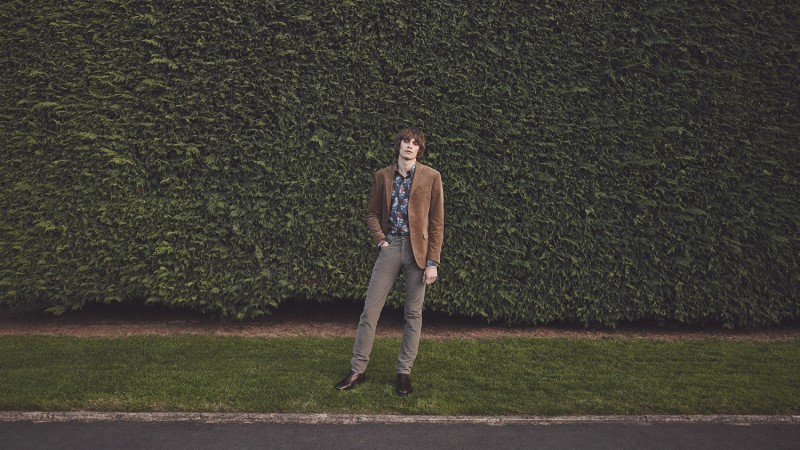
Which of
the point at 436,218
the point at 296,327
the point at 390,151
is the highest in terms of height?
the point at 390,151

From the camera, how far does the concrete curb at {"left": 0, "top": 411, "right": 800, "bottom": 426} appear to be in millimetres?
4359

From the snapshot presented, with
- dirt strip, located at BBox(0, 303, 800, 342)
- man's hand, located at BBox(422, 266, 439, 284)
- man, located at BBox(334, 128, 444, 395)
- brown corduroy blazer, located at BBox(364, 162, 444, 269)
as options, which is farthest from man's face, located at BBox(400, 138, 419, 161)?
dirt strip, located at BBox(0, 303, 800, 342)

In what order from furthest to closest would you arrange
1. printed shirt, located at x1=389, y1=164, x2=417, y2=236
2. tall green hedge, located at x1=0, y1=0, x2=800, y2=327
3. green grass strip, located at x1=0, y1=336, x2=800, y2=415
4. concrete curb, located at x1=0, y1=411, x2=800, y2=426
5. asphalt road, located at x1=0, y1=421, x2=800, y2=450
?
tall green hedge, located at x1=0, y1=0, x2=800, y2=327
printed shirt, located at x1=389, y1=164, x2=417, y2=236
green grass strip, located at x1=0, y1=336, x2=800, y2=415
concrete curb, located at x1=0, y1=411, x2=800, y2=426
asphalt road, located at x1=0, y1=421, x2=800, y2=450

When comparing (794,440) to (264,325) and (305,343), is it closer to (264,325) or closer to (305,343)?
(305,343)

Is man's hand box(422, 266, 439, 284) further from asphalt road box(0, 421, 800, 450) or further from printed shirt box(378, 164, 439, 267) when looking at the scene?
asphalt road box(0, 421, 800, 450)

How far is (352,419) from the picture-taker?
4.38 m

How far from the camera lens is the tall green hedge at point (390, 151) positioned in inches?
257

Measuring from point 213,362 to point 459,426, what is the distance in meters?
2.48

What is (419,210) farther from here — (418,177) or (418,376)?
(418,376)

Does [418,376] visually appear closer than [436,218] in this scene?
No

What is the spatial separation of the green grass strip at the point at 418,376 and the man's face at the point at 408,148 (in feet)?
6.19

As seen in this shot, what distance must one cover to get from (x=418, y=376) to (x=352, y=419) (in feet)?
3.30

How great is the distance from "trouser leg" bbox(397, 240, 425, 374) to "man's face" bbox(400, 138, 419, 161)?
2.22 ft

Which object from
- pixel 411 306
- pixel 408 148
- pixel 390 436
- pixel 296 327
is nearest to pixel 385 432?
pixel 390 436
